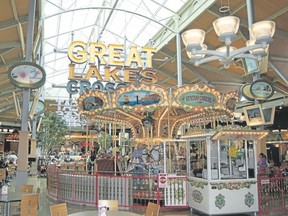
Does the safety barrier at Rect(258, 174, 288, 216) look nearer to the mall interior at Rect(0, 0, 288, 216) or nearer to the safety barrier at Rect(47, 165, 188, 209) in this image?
the mall interior at Rect(0, 0, 288, 216)

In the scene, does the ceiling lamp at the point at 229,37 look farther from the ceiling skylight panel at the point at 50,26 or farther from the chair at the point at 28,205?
the ceiling skylight panel at the point at 50,26

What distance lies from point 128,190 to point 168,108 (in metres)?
3.23

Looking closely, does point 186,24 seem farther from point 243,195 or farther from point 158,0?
point 243,195

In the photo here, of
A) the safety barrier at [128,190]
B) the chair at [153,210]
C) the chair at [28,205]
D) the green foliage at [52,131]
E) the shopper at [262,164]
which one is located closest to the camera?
the chair at [153,210]

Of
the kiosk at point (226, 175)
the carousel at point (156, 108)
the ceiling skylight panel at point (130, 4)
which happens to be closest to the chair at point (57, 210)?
the kiosk at point (226, 175)

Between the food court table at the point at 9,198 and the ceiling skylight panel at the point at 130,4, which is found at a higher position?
the ceiling skylight panel at the point at 130,4

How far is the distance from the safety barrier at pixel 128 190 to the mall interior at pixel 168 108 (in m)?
0.02

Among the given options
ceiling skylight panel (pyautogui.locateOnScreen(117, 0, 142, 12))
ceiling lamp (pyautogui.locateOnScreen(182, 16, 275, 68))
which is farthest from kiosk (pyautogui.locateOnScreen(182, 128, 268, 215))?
ceiling skylight panel (pyautogui.locateOnScreen(117, 0, 142, 12))

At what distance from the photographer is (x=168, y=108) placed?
408 inches

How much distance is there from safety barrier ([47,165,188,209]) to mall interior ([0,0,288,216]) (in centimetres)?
2

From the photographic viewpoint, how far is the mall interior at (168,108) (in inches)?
275

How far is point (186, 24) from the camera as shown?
535 inches

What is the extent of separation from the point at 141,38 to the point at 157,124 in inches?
347

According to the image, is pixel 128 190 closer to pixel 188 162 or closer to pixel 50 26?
pixel 188 162
